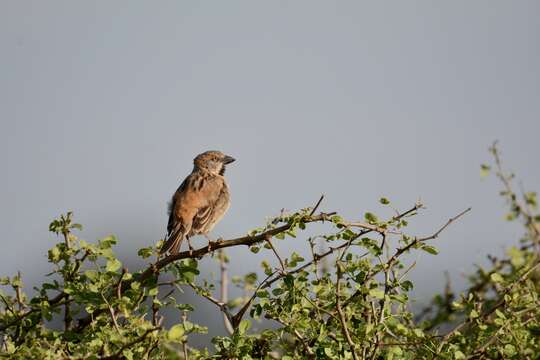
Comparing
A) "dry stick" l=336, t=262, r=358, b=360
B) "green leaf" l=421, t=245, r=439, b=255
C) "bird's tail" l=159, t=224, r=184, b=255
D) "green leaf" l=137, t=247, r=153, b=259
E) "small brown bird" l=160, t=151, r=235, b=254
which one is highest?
"small brown bird" l=160, t=151, r=235, b=254

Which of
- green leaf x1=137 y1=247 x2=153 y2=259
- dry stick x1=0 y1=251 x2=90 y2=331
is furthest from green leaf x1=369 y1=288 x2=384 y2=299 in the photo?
dry stick x1=0 y1=251 x2=90 y2=331

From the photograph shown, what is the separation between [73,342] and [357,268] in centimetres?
159

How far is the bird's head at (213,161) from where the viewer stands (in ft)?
29.4

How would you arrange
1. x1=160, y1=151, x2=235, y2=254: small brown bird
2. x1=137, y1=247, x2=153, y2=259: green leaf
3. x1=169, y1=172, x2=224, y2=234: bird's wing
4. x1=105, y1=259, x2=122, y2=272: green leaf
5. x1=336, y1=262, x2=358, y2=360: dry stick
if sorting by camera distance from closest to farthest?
x1=336, y1=262, x2=358, y2=360: dry stick < x1=105, y1=259, x2=122, y2=272: green leaf < x1=137, y1=247, x2=153, y2=259: green leaf < x1=160, y1=151, x2=235, y2=254: small brown bird < x1=169, y1=172, x2=224, y2=234: bird's wing

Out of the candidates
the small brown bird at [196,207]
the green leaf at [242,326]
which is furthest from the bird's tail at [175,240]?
the green leaf at [242,326]

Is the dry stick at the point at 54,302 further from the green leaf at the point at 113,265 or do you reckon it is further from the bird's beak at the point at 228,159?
the bird's beak at the point at 228,159

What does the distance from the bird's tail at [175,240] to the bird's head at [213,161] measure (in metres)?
1.84

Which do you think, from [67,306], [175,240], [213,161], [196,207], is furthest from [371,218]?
[213,161]

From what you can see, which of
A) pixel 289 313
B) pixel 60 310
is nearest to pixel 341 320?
pixel 289 313

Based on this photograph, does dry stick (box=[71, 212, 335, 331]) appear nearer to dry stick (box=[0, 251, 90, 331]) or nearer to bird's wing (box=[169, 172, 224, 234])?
dry stick (box=[0, 251, 90, 331])

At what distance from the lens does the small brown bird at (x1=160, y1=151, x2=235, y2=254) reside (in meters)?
7.15

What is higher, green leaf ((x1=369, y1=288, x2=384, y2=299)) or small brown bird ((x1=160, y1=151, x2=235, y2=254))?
small brown bird ((x1=160, y1=151, x2=235, y2=254))

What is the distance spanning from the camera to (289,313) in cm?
423

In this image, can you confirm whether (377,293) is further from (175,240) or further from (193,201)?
(193,201)
